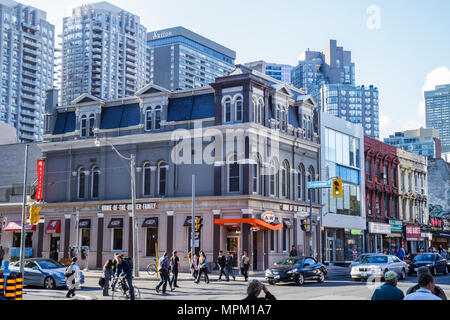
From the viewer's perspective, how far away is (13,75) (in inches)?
5842

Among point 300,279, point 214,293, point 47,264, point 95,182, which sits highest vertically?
point 95,182

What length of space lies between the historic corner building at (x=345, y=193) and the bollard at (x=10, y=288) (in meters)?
33.9

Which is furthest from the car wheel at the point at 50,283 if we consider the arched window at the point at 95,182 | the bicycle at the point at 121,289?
the arched window at the point at 95,182

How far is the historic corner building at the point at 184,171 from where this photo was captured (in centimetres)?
4016

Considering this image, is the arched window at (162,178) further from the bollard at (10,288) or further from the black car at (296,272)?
the bollard at (10,288)

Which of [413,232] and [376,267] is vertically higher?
[413,232]

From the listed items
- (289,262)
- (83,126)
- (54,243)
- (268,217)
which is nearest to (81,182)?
(83,126)

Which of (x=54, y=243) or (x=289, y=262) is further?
(x=54, y=243)

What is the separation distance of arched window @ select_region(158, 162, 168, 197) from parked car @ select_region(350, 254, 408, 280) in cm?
1723

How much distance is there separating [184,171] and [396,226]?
31.3 meters

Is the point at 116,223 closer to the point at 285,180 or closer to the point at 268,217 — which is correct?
the point at 268,217

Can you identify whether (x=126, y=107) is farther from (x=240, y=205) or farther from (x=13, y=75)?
(x=13, y=75)

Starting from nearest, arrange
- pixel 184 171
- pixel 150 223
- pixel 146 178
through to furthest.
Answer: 1. pixel 184 171
2. pixel 150 223
3. pixel 146 178

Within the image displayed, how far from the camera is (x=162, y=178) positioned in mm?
43312
